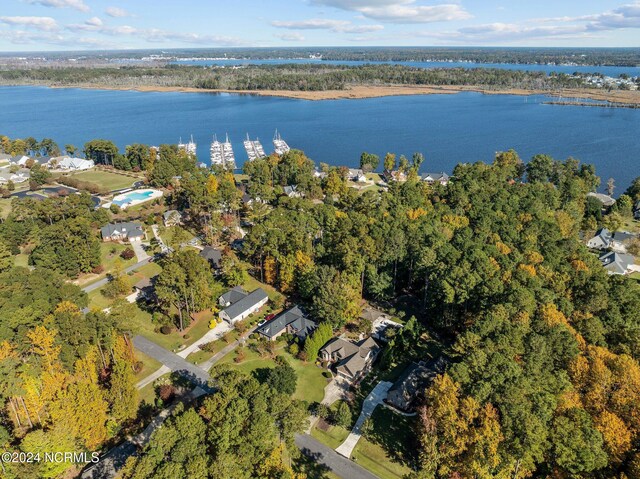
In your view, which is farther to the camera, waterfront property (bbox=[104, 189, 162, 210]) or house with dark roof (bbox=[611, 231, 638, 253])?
waterfront property (bbox=[104, 189, 162, 210])

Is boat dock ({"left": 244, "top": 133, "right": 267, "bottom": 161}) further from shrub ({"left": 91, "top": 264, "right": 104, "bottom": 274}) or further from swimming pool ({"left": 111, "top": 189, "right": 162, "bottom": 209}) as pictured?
shrub ({"left": 91, "top": 264, "right": 104, "bottom": 274})

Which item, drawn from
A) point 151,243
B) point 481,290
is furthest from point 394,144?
point 481,290

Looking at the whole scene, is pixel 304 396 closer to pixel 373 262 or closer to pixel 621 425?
pixel 373 262

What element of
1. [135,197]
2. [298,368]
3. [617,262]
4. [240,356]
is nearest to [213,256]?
[240,356]

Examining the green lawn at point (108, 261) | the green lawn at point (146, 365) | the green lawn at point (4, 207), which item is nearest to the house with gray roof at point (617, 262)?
the green lawn at point (146, 365)

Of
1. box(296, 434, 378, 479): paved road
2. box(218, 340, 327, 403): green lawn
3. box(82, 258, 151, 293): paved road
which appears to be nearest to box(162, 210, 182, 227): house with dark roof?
box(82, 258, 151, 293): paved road

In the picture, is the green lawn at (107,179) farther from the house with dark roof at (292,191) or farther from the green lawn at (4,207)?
the house with dark roof at (292,191)
